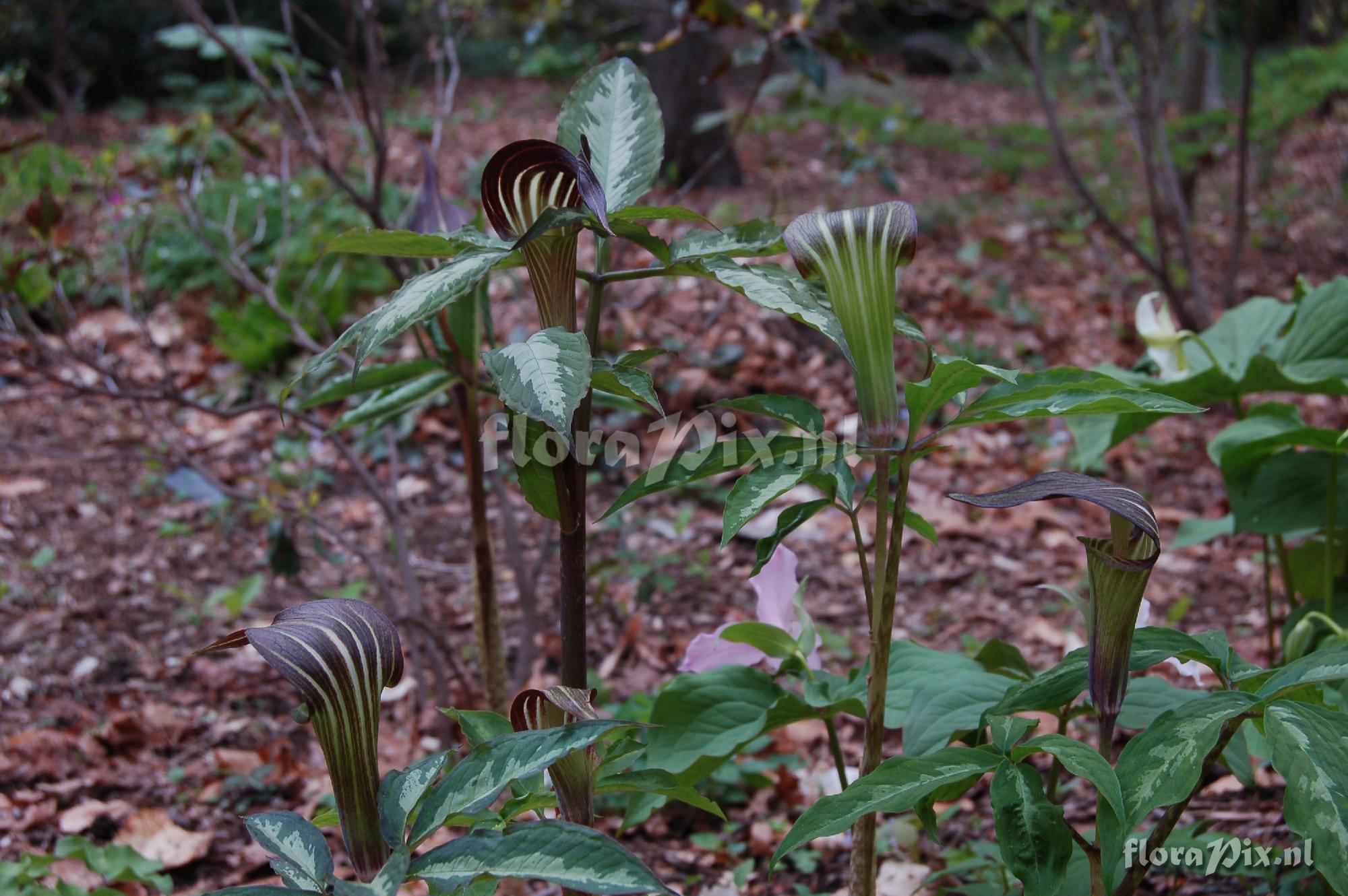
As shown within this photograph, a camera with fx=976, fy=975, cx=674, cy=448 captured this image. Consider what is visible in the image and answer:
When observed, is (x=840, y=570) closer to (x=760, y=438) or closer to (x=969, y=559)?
(x=969, y=559)

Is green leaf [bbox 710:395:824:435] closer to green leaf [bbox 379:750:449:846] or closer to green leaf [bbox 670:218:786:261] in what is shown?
green leaf [bbox 670:218:786:261]

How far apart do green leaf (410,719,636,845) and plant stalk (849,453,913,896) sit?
0.27m

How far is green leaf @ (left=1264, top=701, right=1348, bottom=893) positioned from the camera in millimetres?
692

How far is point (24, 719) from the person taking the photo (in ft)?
6.48

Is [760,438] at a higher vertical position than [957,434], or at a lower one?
higher

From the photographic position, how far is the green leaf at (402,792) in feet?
2.49

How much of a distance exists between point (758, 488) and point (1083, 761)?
1.06ft

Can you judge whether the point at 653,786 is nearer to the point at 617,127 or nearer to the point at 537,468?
the point at 537,468

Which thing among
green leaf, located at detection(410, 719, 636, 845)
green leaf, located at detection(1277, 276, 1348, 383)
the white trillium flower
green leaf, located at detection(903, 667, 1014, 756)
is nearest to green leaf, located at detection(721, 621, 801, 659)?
green leaf, located at detection(903, 667, 1014, 756)

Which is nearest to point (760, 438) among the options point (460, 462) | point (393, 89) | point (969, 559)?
point (969, 559)

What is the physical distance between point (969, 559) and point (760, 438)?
2.07 metres

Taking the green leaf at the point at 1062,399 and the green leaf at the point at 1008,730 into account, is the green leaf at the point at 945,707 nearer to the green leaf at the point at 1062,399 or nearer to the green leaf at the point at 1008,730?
the green leaf at the point at 1008,730

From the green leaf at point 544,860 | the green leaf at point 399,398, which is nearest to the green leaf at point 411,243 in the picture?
the green leaf at point 399,398

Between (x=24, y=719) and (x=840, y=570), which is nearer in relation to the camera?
(x=24, y=719)
